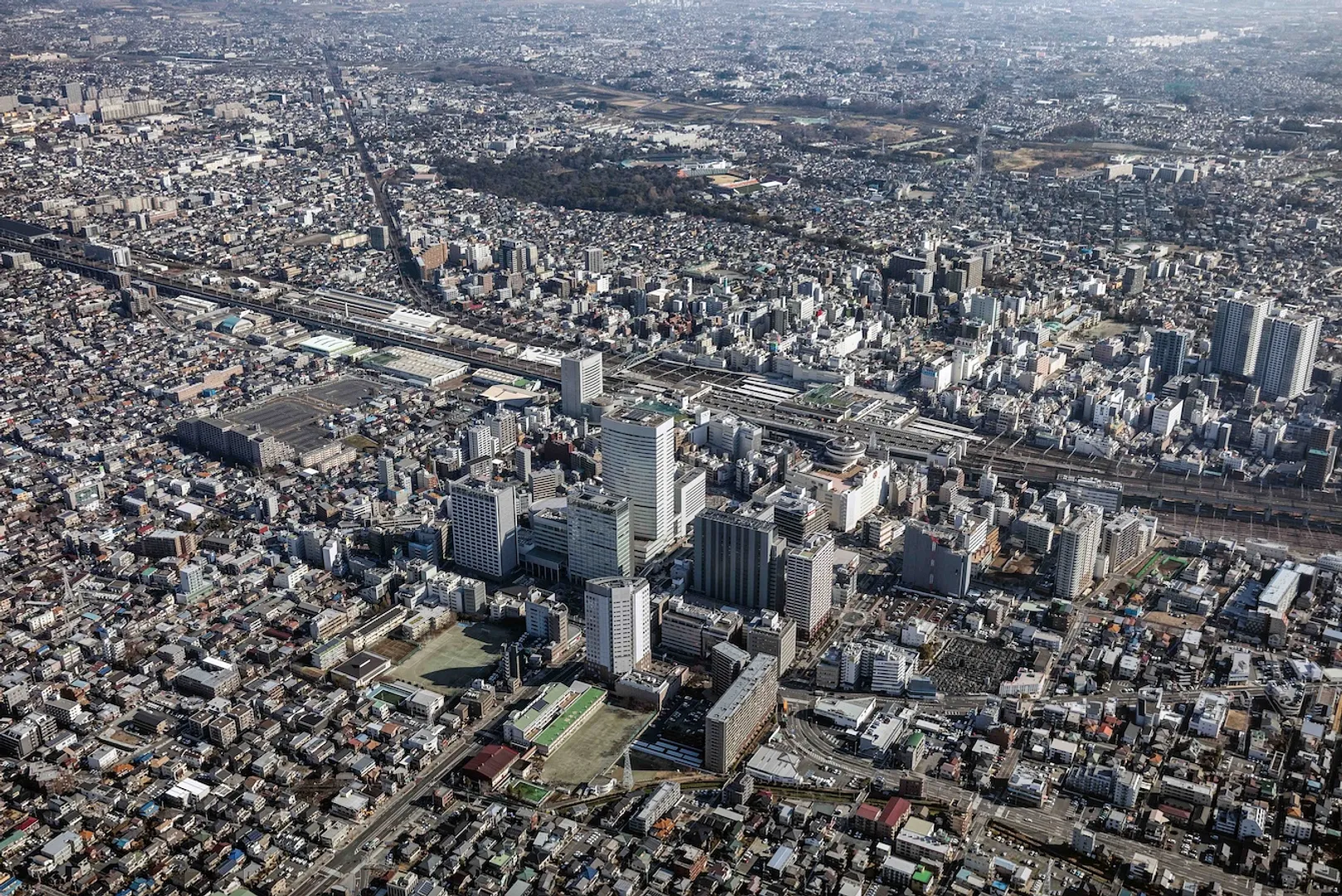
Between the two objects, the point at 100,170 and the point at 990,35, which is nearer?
the point at 100,170

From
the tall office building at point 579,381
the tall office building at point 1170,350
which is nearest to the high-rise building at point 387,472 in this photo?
the tall office building at point 579,381

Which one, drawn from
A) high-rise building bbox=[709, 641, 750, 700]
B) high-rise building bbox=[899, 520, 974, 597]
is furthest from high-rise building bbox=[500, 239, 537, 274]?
high-rise building bbox=[709, 641, 750, 700]

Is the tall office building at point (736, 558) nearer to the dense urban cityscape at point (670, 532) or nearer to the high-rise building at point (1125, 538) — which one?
the dense urban cityscape at point (670, 532)

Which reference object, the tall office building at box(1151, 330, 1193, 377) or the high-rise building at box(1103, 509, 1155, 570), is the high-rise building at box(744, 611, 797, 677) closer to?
the high-rise building at box(1103, 509, 1155, 570)

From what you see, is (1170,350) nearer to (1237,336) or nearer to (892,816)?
(1237,336)

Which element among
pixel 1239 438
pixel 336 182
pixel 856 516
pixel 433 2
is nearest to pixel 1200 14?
pixel 433 2

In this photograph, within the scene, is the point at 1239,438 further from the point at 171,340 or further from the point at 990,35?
the point at 990,35
